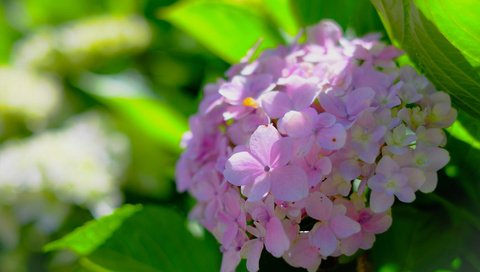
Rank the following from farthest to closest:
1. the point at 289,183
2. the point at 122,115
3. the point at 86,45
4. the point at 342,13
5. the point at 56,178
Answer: the point at 86,45 < the point at 122,115 < the point at 56,178 < the point at 342,13 < the point at 289,183

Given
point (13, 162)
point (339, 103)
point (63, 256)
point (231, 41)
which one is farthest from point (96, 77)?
point (339, 103)

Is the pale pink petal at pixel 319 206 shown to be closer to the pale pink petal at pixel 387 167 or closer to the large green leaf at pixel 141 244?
the pale pink petal at pixel 387 167

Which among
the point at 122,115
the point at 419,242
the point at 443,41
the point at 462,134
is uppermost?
the point at 443,41

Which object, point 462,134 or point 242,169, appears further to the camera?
point 462,134

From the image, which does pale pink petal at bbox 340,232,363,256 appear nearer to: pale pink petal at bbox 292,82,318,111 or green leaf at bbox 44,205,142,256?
pale pink petal at bbox 292,82,318,111

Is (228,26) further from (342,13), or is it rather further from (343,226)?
(343,226)

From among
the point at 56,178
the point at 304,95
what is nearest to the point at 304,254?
the point at 304,95
